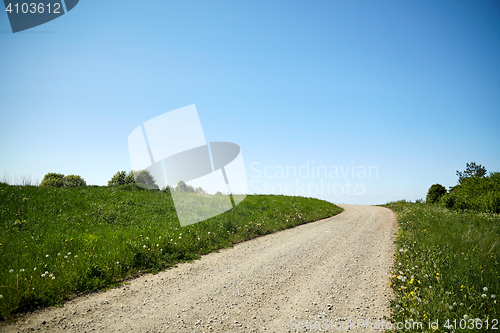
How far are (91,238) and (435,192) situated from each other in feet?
162

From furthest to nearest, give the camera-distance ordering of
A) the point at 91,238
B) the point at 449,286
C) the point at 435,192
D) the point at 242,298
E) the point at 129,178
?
the point at 435,192, the point at 129,178, the point at 91,238, the point at 242,298, the point at 449,286

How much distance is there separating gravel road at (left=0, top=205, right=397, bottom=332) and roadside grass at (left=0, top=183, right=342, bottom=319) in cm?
56

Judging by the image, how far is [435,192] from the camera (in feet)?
137

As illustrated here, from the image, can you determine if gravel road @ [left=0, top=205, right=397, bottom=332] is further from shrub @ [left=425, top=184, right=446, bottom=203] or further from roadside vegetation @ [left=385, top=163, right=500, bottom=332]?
shrub @ [left=425, top=184, right=446, bottom=203]

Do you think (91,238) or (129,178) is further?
(129,178)

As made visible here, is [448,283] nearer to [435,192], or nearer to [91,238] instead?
[91,238]

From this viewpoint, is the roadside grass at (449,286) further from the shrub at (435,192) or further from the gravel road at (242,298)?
the shrub at (435,192)

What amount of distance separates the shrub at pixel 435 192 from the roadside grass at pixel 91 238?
33.7 metres

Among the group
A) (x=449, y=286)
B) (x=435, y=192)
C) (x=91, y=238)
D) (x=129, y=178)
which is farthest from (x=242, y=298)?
(x=435, y=192)

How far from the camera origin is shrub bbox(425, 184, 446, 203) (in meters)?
41.5

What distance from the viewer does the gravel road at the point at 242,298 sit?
5031 millimetres

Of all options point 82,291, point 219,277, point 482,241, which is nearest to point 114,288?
point 82,291

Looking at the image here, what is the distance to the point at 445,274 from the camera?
21.7 ft

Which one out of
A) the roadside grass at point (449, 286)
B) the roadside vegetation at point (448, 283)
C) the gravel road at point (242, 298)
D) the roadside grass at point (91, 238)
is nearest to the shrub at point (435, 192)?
the roadside grass at point (91, 238)
